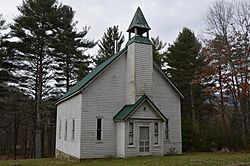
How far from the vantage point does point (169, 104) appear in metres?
22.0

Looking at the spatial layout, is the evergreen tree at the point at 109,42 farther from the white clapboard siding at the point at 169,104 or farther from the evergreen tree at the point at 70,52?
the white clapboard siding at the point at 169,104

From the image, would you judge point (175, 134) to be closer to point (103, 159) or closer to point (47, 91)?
point (103, 159)

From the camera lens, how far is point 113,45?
4212 cm

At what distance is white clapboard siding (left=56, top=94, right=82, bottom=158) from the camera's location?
62.4 feet

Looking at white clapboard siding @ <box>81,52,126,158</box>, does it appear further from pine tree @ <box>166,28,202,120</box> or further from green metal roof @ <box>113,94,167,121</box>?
pine tree @ <box>166,28,202,120</box>

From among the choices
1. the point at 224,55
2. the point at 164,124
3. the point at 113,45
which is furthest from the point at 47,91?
the point at 224,55

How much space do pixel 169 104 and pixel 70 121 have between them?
7.62 metres

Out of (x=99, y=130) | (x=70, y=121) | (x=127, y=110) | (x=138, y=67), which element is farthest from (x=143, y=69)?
(x=70, y=121)

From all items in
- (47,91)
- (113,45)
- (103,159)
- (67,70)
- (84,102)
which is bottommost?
(103,159)

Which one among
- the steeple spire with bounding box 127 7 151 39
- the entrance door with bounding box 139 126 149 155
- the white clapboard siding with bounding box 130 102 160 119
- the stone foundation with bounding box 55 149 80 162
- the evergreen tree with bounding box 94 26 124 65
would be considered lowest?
the stone foundation with bounding box 55 149 80 162

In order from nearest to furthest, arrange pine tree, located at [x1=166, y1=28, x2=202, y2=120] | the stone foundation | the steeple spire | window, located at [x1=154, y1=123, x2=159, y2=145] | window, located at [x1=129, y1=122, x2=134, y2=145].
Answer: window, located at [x1=129, y1=122, x2=134, y2=145] < the stone foundation < window, located at [x1=154, y1=123, x2=159, y2=145] < the steeple spire < pine tree, located at [x1=166, y1=28, x2=202, y2=120]

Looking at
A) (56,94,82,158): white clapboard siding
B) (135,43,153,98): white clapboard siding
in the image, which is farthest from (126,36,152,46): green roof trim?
(56,94,82,158): white clapboard siding

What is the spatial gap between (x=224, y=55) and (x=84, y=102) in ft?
48.9

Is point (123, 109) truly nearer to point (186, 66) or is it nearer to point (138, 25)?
point (138, 25)
